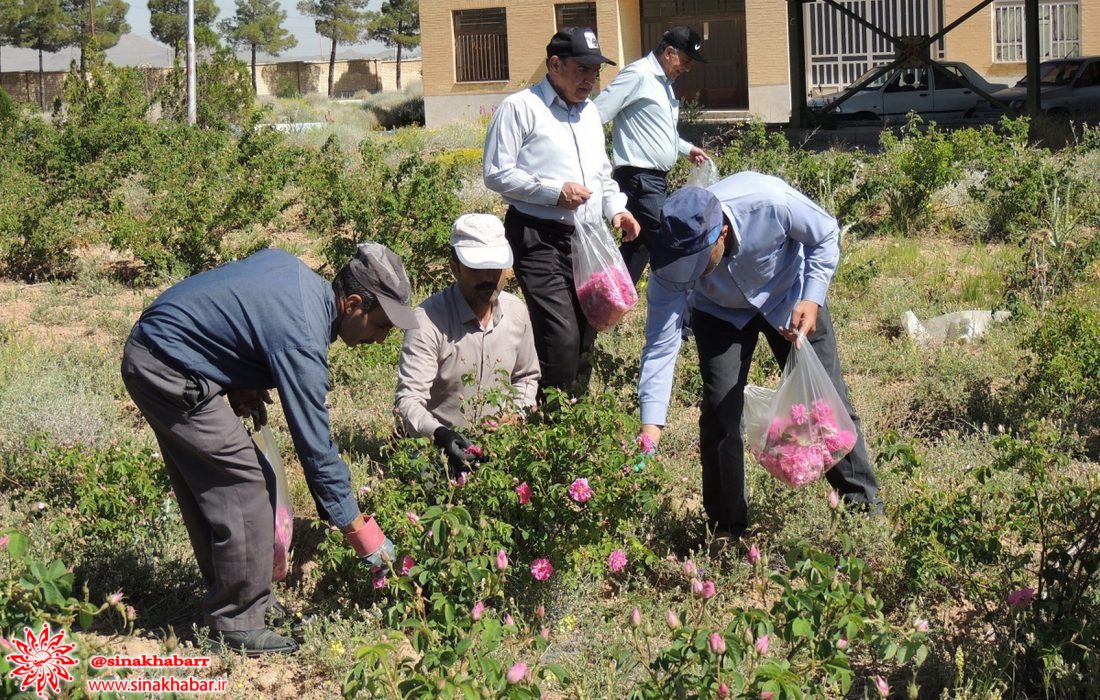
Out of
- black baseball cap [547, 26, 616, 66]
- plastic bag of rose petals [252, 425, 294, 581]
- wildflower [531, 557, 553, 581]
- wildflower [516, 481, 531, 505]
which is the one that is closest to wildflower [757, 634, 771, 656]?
wildflower [531, 557, 553, 581]

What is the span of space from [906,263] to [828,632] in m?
6.13

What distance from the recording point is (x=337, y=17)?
208 feet

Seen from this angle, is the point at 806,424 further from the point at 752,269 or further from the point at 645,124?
the point at 645,124

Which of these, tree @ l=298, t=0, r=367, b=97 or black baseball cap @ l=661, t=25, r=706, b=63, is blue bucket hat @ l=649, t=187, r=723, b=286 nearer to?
black baseball cap @ l=661, t=25, r=706, b=63

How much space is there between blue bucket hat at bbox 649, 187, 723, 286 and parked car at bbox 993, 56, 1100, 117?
54.4ft

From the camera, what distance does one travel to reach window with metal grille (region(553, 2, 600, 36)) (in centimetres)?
2861

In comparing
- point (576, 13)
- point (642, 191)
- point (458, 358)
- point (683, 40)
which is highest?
point (576, 13)

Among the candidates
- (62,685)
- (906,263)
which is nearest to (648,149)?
(906,263)

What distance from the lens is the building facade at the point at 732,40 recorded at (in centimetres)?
2748

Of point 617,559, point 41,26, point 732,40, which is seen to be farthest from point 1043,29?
point 41,26

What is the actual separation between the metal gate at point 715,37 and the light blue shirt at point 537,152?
2423cm

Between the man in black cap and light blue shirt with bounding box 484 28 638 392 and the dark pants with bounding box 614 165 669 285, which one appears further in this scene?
the dark pants with bounding box 614 165 669 285

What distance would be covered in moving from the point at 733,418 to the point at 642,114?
8.88ft

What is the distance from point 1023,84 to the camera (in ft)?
73.0
